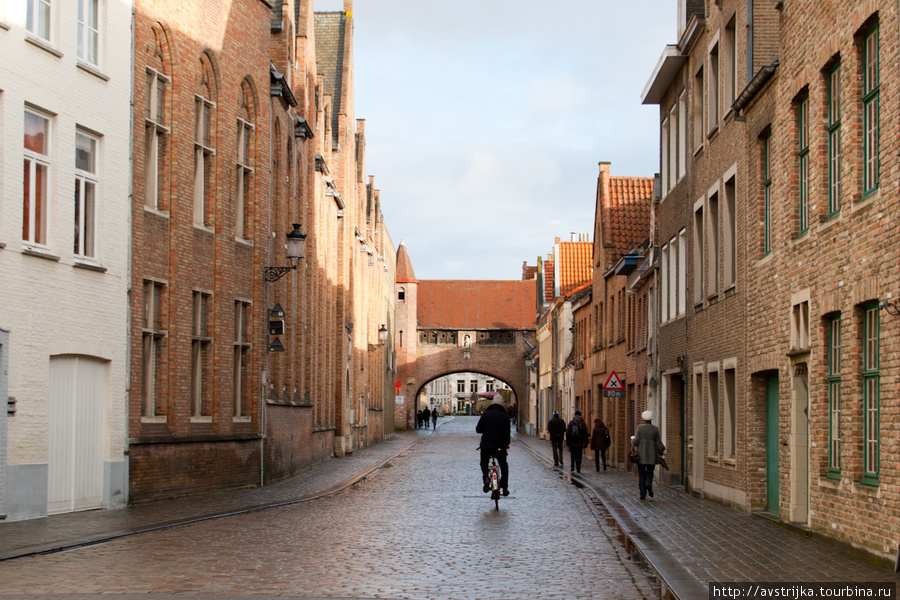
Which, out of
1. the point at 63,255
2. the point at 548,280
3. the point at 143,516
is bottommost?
the point at 143,516

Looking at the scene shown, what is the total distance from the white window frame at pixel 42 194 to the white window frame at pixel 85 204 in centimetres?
70

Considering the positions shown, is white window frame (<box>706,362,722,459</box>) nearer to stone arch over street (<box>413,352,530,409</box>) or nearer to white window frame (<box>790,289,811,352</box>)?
white window frame (<box>790,289,811,352</box>)

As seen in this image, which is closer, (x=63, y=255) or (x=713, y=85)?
(x=63, y=255)

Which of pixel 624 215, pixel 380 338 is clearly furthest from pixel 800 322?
pixel 380 338

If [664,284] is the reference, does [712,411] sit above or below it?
below

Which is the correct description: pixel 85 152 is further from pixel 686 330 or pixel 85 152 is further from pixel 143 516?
pixel 686 330

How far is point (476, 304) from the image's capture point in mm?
86500

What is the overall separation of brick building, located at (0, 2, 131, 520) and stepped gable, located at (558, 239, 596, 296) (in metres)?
43.9

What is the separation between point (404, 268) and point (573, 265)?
2523cm

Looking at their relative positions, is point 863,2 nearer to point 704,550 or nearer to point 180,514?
point 704,550

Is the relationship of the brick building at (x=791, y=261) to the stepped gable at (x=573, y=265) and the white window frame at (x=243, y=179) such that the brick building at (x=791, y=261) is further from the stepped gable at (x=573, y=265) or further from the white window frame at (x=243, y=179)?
the stepped gable at (x=573, y=265)

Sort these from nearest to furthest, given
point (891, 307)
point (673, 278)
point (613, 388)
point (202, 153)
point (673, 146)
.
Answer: point (891, 307) → point (202, 153) → point (673, 278) → point (673, 146) → point (613, 388)

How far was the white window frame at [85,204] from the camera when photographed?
56.3 feet

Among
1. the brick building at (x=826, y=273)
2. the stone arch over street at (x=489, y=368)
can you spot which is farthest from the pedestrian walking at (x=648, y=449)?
the stone arch over street at (x=489, y=368)
